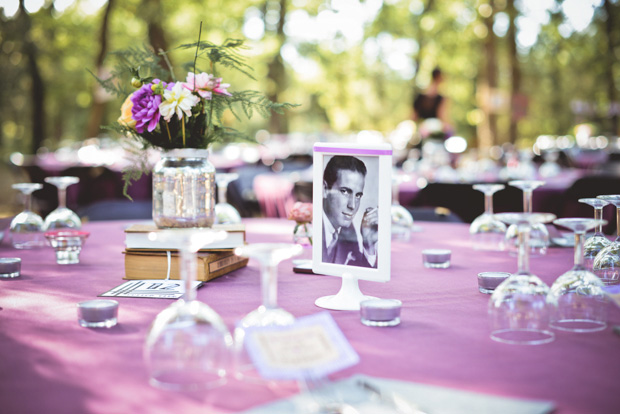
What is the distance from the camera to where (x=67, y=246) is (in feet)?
8.91

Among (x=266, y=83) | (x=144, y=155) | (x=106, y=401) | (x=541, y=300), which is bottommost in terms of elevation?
(x=106, y=401)

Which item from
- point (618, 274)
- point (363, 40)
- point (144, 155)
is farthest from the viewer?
point (363, 40)

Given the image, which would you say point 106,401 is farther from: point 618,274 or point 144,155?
point 618,274

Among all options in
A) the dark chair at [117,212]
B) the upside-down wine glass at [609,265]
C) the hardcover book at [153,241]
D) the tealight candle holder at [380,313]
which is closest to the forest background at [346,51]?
the dark chair at [117,212]

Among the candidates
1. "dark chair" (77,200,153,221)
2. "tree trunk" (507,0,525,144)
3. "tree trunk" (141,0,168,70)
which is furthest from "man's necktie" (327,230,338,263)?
"tree trunk" (507,0,525,144)

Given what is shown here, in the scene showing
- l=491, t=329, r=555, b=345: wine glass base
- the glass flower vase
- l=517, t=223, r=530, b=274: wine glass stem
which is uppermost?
the glass flower vase

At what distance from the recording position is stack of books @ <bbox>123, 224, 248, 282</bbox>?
2.33 m

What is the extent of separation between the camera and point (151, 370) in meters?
1.36

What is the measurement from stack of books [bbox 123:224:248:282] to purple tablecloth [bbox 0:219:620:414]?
69 millimetres

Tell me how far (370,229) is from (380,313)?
0.88 feet

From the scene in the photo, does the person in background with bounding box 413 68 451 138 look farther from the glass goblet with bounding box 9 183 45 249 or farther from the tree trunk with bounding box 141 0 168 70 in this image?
the glass goblet with bounding box 9 183 45 249

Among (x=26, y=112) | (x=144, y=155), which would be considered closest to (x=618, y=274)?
(x=144, y=155)

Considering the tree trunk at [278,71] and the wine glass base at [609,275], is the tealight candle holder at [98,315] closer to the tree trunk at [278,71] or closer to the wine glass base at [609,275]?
the wine glass base at [609,275]

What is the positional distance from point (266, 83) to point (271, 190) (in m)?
14.3
